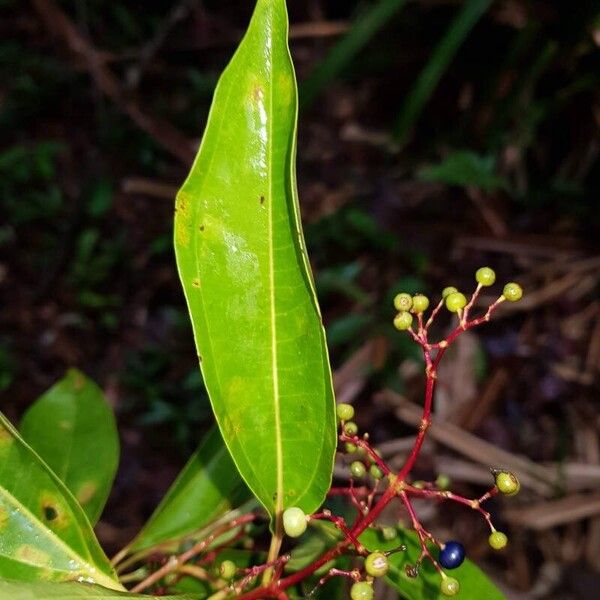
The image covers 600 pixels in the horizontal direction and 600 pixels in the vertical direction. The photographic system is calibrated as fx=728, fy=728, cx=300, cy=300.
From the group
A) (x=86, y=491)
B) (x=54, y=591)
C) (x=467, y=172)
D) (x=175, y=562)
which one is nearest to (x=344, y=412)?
(x=175, y=562)

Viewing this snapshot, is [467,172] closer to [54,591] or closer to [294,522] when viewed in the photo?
[294,522]

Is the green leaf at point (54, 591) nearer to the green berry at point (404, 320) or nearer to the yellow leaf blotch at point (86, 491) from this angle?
the green berry at point (404, 320)

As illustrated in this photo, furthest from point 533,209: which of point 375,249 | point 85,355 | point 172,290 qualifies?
point 85,355

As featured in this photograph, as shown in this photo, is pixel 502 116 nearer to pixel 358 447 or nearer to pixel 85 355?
pixel 85 355

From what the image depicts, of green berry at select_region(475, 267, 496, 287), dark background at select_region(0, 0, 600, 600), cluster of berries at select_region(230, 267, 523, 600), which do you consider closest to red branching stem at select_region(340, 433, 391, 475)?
cluster of berries at select_region(230, 267, 523, 600)

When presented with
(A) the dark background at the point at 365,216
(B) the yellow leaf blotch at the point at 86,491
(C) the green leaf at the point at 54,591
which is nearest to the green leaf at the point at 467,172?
(A) the dark background at the point at 365,216

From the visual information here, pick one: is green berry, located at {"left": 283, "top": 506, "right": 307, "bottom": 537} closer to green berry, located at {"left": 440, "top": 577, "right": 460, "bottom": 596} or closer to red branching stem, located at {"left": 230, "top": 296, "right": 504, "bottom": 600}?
red branching stem, located at {"left": 230, "top": 296, "right": 504, "bottom": 600}
